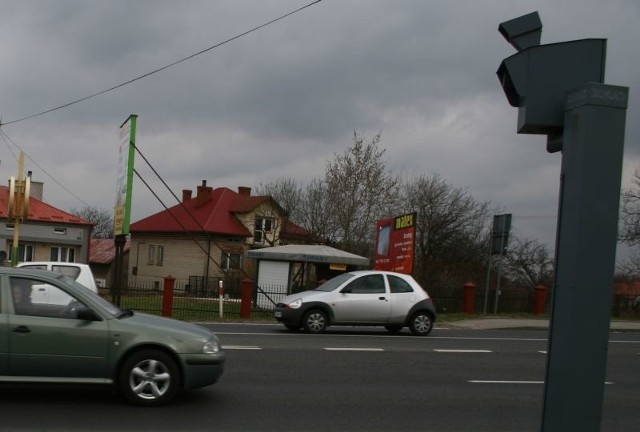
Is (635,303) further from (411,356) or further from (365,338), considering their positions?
(411,356)

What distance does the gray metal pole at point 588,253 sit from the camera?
347cm

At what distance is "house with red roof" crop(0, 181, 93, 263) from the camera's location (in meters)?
50.6

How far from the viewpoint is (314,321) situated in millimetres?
17406

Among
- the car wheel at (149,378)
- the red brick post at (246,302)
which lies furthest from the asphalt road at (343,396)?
the red brick post at (246,302)

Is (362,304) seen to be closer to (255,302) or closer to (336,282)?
(336,282)

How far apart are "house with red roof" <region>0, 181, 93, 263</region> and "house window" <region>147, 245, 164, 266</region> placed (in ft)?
21.5

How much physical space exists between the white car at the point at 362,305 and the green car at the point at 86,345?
30.3 ft

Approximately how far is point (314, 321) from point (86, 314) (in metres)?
9.95

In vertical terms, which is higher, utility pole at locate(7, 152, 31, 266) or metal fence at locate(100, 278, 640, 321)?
utility pole at locate(7, 152, 31, 266)

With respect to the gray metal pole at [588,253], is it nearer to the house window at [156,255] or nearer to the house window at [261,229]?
the house window at [261,229]

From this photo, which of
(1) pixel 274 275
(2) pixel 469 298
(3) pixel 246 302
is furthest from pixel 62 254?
(2) pixel 469 298

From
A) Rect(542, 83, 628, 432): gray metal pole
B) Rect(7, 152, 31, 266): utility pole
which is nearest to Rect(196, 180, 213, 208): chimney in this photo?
Rect(7, 152, 31, 266): utility pole

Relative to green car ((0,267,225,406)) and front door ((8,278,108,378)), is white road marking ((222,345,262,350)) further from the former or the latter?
front door ((8,278,108,378))

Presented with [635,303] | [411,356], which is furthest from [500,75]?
[635,303]
